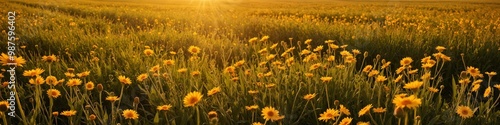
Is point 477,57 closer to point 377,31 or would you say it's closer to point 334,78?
point 377,31

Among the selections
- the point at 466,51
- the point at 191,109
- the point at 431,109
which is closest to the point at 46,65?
the point at 191,109

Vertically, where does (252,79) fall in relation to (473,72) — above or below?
→ below

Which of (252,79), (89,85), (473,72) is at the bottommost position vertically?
(252,79)

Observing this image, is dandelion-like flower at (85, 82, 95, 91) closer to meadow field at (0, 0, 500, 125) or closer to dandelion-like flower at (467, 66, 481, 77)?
meadow field at (0, 0, 500, 125)

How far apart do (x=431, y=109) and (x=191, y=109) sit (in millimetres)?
1457

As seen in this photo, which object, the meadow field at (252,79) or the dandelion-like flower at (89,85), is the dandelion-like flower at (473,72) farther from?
the dandelion-like flower at (89,85)

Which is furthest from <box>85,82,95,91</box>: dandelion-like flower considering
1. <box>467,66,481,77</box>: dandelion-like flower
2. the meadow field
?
<box>467,66,481,77</box>: dandelion-like flower

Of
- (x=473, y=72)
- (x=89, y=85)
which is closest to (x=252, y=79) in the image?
(x=89, y=85)

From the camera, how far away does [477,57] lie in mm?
4973

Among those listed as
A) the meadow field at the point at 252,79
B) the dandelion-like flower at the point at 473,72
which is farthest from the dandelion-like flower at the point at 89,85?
the dandelion-like flower at the point at 473,72

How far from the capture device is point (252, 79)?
331cm

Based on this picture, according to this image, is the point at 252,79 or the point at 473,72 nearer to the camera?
Result: the point at 473,72

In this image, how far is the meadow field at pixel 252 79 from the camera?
234cm

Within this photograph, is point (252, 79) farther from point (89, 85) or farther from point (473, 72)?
point (473, 72)
